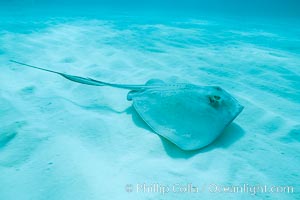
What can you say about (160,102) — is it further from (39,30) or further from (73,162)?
(39,30)

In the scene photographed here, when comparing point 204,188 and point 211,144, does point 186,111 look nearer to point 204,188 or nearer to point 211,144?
point 211,144

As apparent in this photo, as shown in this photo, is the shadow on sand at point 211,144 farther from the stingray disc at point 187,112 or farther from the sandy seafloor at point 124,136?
the stingray disc at point 187,112

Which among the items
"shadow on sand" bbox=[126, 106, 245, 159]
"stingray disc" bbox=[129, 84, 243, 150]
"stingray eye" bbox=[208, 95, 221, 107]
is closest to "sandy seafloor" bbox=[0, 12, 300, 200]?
"shadow on sand" bbox=[126, 106, 245, 159]

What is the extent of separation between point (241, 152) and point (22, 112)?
2.67 metres

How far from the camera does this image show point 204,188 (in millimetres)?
1784

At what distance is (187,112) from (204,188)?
2.70ft

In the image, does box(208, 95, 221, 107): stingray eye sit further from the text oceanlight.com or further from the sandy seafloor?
the text oceanlight.com

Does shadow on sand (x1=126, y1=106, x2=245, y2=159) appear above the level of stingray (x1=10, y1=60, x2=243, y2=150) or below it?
below

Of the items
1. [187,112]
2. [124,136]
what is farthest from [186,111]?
[124,136]

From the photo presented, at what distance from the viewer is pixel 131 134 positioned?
8.28ft

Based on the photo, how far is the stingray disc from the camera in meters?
2.13

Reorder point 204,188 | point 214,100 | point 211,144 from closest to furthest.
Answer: point 204,188 < point 211,144 < point 214,100

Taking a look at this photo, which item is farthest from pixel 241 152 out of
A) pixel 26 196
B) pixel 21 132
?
pixel 21 132

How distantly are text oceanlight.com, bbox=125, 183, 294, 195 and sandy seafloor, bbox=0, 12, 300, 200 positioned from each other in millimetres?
24
